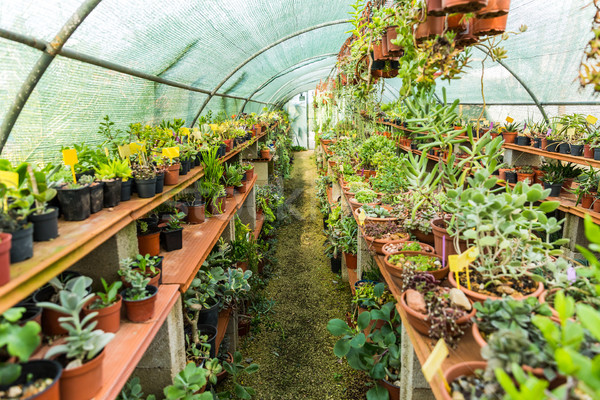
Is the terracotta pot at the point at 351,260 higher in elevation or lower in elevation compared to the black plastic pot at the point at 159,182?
lower

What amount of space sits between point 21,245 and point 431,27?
1814 millimetres

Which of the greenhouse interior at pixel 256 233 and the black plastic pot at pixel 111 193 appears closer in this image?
the greenhouse interior at pixel 256 233

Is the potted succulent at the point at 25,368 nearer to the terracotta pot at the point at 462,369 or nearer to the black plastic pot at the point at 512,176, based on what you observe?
the terracotta pot at the point at 462,369

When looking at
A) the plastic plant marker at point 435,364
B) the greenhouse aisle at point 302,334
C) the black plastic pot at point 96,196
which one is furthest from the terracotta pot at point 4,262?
the greenhouse aisle at point 302,334

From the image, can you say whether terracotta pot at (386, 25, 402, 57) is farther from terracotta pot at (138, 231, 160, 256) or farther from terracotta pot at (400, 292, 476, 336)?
terracotta pot at (138, 231, 160, 256)

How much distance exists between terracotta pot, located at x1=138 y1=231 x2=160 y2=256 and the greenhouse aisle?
54.6 inches

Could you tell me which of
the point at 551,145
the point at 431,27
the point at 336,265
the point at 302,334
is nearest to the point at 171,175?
the point at 431,27

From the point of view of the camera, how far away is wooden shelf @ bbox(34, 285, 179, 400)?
1.30 m

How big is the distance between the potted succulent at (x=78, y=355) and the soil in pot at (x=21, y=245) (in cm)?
15

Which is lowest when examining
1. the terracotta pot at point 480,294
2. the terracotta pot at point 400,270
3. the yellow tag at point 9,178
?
the terracotta pot at point 400,270

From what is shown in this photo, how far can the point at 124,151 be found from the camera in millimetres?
2146

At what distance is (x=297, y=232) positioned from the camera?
664 cm

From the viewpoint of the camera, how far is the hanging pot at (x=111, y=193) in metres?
1.78

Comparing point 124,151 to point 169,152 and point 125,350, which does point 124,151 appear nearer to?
point 169,152
